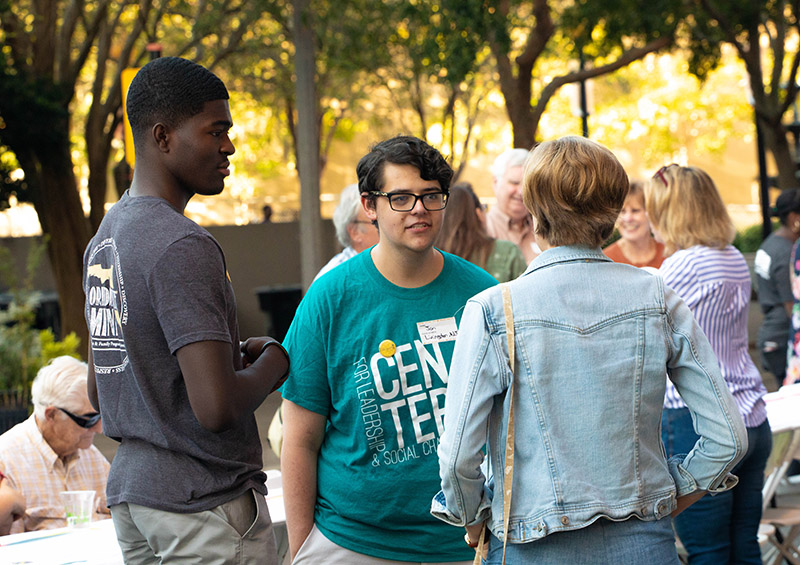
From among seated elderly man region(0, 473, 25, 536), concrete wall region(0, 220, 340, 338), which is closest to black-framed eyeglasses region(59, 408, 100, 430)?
seated elderly man region(0, 473, 25, 536)

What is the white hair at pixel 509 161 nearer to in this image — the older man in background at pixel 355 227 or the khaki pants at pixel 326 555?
the older man in background at pixel 355 227

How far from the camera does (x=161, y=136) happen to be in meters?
2.16

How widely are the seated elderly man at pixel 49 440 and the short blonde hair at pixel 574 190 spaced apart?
8.43ft

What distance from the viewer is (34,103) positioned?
39.4 feet

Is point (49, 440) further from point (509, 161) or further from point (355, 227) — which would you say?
point (509, 161)

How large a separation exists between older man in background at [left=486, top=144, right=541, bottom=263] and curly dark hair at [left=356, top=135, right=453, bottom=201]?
2.64 metres

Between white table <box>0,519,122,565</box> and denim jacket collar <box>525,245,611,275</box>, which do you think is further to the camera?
white table <box>0,519,122,565</box>

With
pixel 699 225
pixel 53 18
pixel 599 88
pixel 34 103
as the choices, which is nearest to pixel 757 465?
pixel 699 225

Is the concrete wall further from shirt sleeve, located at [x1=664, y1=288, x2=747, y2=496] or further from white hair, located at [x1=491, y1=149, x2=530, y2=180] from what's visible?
shirt sleeve, located at [x1=664, y1=288, x2=747, y2=496]

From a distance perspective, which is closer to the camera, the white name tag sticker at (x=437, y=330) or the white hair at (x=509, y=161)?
the white name tag sticker at (x=437, y=330)

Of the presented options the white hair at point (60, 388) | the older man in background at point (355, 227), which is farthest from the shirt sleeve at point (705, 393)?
the white hair at point (60, 388)

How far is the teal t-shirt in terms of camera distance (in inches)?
107

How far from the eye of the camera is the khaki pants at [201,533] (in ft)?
6.98

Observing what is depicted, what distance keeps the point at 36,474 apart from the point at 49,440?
0.15m
